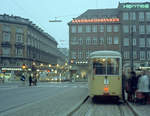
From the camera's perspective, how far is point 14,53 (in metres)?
74.2

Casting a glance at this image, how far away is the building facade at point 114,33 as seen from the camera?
69.1 m

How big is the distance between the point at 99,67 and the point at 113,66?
2.59ft

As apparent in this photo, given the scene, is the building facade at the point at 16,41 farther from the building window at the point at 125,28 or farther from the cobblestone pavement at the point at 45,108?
the cobblestone pavement at the point at 45,108

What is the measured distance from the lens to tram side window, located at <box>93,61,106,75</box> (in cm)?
1477

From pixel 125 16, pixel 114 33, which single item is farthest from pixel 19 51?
pixel 125 16

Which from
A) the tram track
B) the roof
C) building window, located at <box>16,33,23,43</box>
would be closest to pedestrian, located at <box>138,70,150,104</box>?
the tram track

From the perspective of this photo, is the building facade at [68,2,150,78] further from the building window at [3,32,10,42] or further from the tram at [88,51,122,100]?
the tram at [88,51,122,100]

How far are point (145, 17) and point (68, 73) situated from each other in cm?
2557

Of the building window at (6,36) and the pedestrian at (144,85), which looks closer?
the pedestrian at (144,85)

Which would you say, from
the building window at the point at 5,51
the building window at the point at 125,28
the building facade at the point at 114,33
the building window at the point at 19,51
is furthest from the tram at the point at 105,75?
the building window at the point at 19,51

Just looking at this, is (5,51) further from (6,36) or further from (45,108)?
(45,108)

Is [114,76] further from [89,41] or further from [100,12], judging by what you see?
[100,12]

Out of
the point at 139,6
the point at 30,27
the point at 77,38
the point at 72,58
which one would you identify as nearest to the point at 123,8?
the point at 139,6

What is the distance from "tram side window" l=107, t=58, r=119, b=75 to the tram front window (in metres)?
0.27
